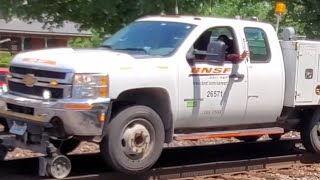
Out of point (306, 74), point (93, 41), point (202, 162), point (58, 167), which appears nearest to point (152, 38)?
point (202, 162)

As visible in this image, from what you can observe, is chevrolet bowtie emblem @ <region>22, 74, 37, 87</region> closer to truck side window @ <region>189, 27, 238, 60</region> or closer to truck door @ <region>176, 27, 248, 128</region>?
truck door @ <region>176, 27, 248, 128</region>

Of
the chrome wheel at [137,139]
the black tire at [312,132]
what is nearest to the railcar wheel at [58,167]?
the chrome wheel at [137,139]

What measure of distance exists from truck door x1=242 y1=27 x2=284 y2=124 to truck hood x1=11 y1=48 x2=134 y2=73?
6.67ft

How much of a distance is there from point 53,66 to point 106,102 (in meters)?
0.71

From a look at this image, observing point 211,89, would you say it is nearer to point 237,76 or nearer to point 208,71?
point 208,71

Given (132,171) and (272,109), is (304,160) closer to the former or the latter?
(272,109)

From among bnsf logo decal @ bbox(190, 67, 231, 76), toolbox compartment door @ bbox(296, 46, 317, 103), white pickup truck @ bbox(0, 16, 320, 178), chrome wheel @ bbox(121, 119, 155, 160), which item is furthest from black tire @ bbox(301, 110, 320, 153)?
chrome wheel @ bbox(121, 119, 155, 160)

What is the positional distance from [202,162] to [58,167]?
8.98 ft

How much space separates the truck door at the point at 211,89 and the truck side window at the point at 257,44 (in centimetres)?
26

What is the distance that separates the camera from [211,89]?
8.80 meters

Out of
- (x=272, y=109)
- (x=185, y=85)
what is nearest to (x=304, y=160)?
(x=272, y=109)

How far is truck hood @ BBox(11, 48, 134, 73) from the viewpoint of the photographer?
761 centimetres

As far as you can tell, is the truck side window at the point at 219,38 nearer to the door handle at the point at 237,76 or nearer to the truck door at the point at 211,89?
the truck door at the point at 211,89

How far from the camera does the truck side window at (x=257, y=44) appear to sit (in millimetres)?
9531
